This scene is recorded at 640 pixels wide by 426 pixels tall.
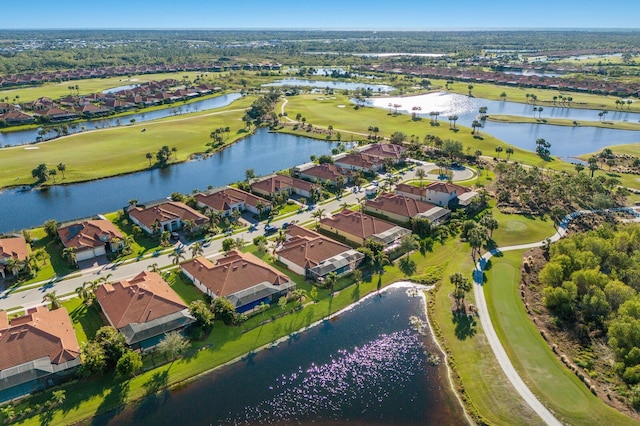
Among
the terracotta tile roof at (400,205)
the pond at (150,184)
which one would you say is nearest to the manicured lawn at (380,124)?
the pond at (150,184)

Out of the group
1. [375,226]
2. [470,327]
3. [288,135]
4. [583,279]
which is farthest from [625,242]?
[288,135]

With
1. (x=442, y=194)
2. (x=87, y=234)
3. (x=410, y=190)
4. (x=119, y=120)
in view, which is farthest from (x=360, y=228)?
(x=119, y=120)

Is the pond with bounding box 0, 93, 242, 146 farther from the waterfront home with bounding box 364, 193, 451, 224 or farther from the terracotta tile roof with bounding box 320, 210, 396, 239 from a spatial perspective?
the waterfront home with bounding box 364, 193, 451, 224

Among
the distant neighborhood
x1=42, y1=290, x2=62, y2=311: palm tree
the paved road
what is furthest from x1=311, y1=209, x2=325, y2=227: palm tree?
x1=42, y1=290, x2=62, y2=311: palm tree

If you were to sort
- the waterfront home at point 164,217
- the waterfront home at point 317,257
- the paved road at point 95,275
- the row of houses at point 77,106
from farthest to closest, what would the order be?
the row of houses at point 77,106 < the waterfront home at point 164,217 < the waterfront home at point 317,257 < the paved road at point 95,275

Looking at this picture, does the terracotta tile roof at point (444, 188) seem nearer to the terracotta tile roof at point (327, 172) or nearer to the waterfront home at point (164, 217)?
the terracotta tile roof at point (327, 172)

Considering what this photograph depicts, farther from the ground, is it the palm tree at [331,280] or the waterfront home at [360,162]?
the waterfront home at [360,162]

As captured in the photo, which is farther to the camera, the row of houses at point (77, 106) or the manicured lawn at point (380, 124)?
the row of houses at point (77, 106)
